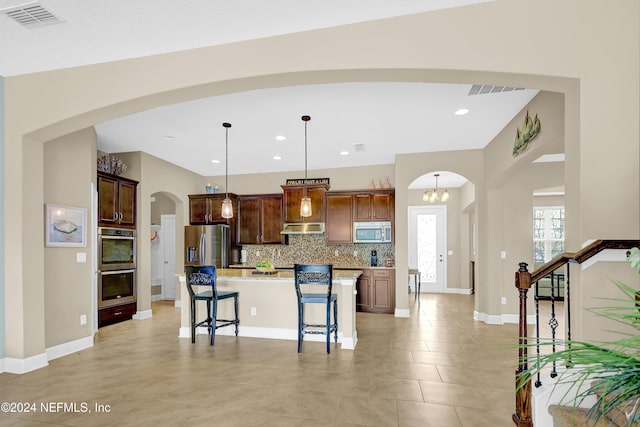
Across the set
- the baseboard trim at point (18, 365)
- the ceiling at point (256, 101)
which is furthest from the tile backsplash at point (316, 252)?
the baseboard trim at point (18, 365)

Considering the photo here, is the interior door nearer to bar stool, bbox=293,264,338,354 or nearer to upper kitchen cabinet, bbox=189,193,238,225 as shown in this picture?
upper kitchen cabinet, bbox=189,193,238,225

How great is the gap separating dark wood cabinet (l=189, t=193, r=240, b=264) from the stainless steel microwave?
2.71 m

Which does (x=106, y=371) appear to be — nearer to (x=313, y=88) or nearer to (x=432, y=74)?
(x=313, y=88)

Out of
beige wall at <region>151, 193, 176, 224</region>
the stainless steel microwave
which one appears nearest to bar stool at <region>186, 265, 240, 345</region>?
the stainless steel microwave

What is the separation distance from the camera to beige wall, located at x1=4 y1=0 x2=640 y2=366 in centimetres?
222

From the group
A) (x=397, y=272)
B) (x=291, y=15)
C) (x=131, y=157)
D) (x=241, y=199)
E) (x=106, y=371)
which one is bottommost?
(x=106, y=371)

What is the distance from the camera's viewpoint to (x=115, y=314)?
214 inches

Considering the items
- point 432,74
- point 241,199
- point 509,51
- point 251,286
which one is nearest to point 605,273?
point 509,51

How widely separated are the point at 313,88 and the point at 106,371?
3705 mm

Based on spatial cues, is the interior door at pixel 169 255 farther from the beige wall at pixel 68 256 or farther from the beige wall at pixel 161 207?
the beige wall at pixel 68 256

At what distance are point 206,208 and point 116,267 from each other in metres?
2.23

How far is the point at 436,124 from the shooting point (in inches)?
181

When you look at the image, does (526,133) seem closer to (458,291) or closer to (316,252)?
(316,252)

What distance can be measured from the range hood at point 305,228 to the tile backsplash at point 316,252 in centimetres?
52
